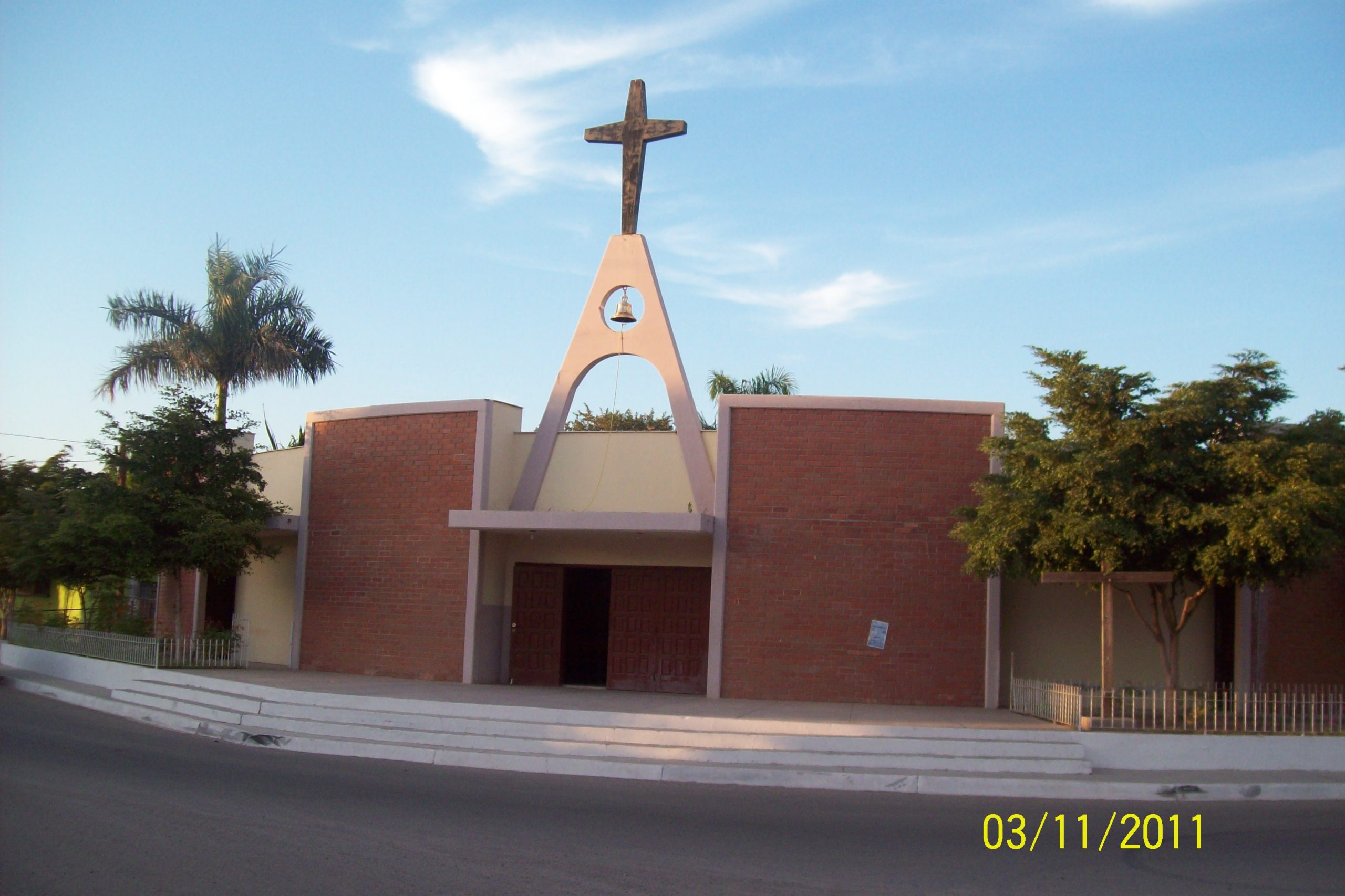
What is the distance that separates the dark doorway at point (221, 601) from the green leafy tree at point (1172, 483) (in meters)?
18.6

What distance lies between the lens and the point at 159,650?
66.0ft

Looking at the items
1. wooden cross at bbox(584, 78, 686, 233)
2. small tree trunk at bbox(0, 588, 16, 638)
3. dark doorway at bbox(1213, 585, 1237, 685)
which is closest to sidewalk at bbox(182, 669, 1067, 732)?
dark doorway at bbox(1213, 585, 1237, 685)

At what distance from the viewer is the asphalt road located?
304 inches

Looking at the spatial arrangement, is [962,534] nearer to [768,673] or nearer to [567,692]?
[768,673]

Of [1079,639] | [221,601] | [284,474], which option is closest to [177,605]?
[284,474]

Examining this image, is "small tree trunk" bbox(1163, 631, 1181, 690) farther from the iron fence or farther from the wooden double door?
the wooden double door

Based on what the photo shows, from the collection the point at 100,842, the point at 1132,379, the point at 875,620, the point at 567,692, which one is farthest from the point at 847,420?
the point at 100,842

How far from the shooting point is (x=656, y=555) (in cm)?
2008

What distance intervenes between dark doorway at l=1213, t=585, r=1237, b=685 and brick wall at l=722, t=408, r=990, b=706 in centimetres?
388

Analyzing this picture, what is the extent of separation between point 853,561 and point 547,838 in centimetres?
990

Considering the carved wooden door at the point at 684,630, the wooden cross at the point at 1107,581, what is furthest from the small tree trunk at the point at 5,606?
the wooden cross at the point at 1107,581

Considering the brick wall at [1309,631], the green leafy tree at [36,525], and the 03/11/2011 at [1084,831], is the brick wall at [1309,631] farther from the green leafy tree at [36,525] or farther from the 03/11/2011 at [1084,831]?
the green leafy tree at [36,525]

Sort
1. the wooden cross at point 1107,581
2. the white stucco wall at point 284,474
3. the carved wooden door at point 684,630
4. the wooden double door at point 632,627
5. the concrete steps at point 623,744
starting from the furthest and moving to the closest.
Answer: the white stucco wall at point 284,474 → the wooden double door at point 632,627 → the carved wooden door at point 684,630 → the wooden cross at point 1107,581 → the concrete steps at point 623,744

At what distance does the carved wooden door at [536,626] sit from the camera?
20.5 meters
